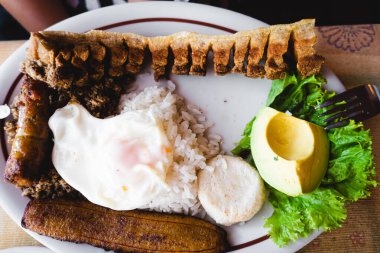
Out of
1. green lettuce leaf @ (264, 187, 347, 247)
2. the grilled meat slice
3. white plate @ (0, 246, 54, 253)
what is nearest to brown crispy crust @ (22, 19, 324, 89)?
the grilled meat slice

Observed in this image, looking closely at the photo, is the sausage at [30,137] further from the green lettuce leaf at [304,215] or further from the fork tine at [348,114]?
the fork tine at [348,114]

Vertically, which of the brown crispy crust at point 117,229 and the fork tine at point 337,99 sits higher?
the fork tine at point 337,99

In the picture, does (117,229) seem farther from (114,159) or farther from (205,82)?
(205,82)

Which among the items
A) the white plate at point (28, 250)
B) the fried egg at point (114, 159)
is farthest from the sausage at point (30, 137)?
the white plate at point (28, 250)

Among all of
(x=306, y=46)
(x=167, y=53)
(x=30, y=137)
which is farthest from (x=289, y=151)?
(x=30, y=137)

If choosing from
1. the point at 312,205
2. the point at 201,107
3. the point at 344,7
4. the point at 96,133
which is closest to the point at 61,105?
the point at 96,133

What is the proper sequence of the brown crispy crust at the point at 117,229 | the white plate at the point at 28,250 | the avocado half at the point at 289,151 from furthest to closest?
the white plate at the point at 28,250
the brown crispy crust at the point at 117,229
the avocado half at the point at 289,151

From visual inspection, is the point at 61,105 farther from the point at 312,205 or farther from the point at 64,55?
the point at 312,205
